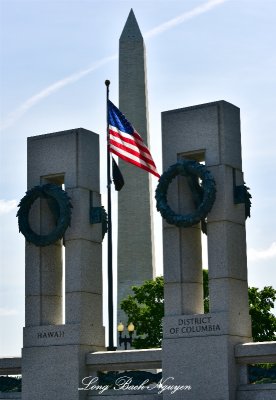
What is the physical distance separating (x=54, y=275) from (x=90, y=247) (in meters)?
1.60

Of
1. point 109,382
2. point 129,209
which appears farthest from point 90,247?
point 129,209

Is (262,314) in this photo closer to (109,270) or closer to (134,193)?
(134,193)

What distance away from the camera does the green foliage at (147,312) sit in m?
61.7

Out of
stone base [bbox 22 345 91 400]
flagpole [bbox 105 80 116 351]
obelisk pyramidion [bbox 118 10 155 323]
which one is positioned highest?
obelisk pyramidion [bbox 118 10 155 323]

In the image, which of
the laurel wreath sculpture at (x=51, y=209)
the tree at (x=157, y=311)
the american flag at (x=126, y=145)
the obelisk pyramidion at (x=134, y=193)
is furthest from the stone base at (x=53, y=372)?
the obelisk pyramidion at (x=134, y=193)

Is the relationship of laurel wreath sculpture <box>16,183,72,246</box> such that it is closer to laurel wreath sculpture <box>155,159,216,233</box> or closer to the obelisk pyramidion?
laurel wreath sculpture <box>155,159,216,233</box>

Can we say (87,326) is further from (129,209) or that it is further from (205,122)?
(129,209)

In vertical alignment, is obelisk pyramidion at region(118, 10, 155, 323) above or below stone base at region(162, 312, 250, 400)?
above

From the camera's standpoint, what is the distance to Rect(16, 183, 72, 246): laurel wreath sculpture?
3691 cm

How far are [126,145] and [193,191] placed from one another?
3891 millimetres

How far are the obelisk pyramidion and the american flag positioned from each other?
29852 millimetres

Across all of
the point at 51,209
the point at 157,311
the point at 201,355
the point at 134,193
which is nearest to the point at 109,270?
the point at 51,209

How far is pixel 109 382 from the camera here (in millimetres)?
36281

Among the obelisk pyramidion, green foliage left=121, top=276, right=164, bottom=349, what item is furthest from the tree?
the obelisk pyramidion
